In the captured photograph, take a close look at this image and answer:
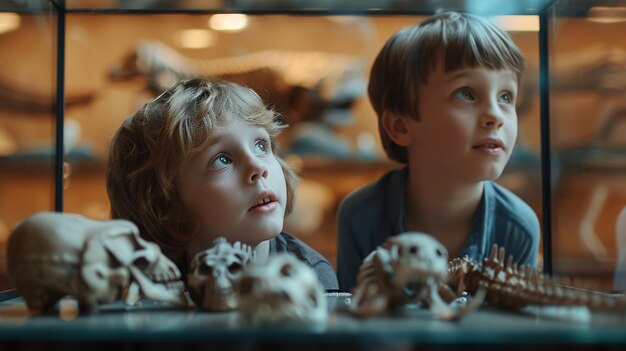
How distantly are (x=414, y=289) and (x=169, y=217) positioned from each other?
0.56 meters

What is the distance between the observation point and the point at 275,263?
3.04ft

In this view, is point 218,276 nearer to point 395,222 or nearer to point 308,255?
point 308,255

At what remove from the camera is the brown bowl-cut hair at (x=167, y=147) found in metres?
1.31

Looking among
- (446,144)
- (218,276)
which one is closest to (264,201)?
(218,276)

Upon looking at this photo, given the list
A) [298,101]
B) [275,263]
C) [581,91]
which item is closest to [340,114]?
[298,101]

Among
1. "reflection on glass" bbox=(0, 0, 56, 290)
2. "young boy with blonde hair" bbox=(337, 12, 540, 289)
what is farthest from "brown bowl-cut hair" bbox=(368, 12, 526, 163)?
"reflection on glass" bbox=(0, 0, 56, 290)

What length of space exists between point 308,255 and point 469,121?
0.43 metres

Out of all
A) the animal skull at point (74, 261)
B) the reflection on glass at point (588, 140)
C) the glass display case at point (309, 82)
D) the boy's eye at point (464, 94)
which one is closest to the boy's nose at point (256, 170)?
the glass display case at point (309, 82)

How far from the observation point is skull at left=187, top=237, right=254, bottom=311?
1046 mm

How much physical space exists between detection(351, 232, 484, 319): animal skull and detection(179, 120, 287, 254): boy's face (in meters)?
0.34

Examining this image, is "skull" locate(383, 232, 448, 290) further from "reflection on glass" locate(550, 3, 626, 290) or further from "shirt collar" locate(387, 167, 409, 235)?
"reflection on glass" locate(550, 3, 626, 290)

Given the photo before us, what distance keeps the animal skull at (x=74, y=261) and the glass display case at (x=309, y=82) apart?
0.46 meters

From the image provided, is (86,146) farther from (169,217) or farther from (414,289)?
(414,289)

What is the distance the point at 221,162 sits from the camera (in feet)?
4.31
